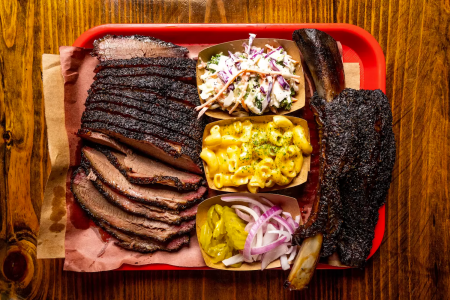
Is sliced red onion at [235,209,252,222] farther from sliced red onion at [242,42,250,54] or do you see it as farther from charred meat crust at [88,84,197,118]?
sliced red onion at [242,42,250,54]

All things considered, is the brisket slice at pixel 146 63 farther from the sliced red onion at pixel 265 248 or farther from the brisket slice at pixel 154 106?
the sliced red onion at pixel 265 248

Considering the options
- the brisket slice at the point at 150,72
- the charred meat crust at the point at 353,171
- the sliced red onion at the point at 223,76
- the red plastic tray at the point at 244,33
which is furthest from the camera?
A: the red plastic tray at the point at 244,33

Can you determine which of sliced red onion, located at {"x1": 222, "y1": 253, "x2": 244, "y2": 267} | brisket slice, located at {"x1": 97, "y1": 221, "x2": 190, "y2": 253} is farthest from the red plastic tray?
sliced red onion, located at {"x1": 222, "y1": 253, "x2": 244, "y2": 267}

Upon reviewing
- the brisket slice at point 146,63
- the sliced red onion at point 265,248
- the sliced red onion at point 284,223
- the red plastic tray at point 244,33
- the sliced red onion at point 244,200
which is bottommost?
the sliced red onion at point 265,248

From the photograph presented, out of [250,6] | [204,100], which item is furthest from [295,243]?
[250,6]

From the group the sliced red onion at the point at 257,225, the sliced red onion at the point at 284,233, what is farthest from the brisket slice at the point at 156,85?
the sliced red onion at the point at 284,233

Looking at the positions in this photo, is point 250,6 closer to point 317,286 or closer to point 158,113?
point 158,113

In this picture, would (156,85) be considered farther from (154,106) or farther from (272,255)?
(272,255)
